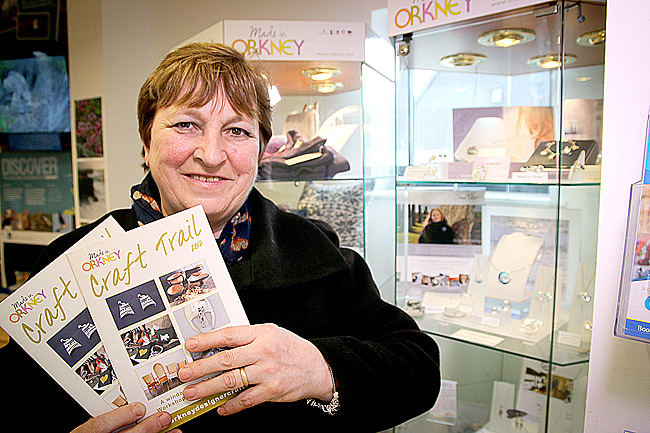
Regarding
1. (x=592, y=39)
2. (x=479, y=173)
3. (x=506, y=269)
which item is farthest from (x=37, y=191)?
(x=592, y=39)

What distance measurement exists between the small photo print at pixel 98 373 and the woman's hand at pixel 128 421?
55 millimetres

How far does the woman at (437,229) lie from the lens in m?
1.99

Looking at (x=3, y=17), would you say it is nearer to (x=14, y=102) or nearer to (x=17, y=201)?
(x=14, y=102)

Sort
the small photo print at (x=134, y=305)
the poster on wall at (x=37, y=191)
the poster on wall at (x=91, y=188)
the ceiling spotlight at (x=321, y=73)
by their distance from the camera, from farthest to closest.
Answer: the poster on wall at (x=37, y=191)
the poster on wall at (x=91, y=188)
the ceiling spotlight at (x=321, y=73)
the small photo print at (x=134, y=305)

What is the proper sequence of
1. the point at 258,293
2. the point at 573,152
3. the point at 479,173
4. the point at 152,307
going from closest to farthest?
the point at 152,307
the point at 258,293
the point at 573,152
the point at 479,173

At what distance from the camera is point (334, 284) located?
1.34m

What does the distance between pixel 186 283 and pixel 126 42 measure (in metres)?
2.78

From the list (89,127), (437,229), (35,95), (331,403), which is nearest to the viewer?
(331,403)

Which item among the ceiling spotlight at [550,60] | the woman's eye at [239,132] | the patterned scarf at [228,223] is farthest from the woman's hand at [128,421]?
the ceiling spotlight at [550,60]

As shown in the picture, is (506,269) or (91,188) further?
(91,188)

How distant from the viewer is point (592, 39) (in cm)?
168

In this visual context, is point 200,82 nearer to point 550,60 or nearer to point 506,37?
point 506,37

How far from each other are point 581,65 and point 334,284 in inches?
49.9

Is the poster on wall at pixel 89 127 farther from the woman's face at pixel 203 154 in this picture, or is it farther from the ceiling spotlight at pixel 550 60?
the ceiling spotlight at pixel 550 60
